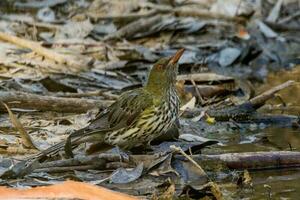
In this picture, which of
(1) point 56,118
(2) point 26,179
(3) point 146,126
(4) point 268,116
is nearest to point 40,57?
(1) point 56,118

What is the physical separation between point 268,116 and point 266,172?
1960mm

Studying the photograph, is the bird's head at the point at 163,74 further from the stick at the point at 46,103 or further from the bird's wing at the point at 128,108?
the stick at the point at 46,103

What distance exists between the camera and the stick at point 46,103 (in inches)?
274

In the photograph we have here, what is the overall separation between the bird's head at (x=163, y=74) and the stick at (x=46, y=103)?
0.98m

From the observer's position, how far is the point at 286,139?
672 centimetres

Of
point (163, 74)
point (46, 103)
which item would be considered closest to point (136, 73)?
point (46, 103)

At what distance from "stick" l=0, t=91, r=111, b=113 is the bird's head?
0.98 meters

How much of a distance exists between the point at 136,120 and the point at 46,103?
1.34 meters

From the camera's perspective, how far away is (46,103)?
697 cm

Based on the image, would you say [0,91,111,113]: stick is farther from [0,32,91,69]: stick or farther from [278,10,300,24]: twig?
[278,10,300,24]: twig

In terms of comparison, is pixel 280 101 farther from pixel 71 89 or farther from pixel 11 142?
pixel 11 142

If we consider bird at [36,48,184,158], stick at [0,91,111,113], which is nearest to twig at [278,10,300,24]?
stick at [0,91,111,113]

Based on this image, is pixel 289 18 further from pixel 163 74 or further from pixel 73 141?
pixel 73 141

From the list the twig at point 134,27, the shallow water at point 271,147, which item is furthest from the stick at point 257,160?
the twig at point 134,27
